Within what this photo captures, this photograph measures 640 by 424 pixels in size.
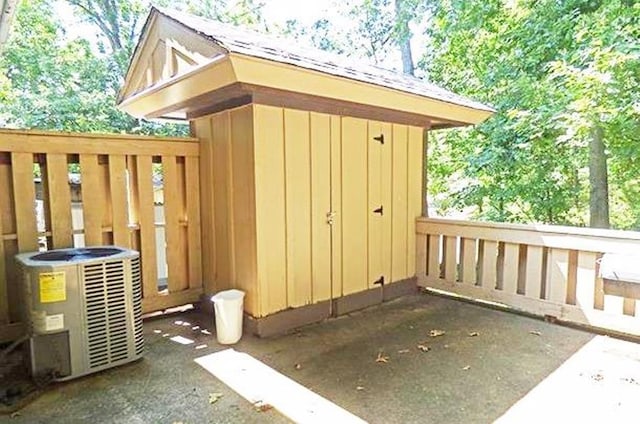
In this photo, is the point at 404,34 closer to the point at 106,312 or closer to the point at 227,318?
the point at 227,318

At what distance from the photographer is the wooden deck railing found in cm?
331

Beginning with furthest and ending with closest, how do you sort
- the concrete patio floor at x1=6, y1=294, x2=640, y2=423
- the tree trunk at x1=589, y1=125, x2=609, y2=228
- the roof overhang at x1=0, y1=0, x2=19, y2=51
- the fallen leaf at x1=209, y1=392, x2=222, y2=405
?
the tree trunk at x1=589, y1=125, x2=609, y2=228 < the fallen leaf at x1=209, y1=392, x2=222, y2=405 < the concrete patio floor at x1=6, y1=294, x2=640, y2=423 < the roof overhang at x1=0, y1=0, x2=19, y2=51

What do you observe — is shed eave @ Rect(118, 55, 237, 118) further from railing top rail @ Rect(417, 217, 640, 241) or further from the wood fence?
railing top rail @ Rect(417, 217, 640, 241)

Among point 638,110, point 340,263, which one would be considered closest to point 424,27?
point 638,110

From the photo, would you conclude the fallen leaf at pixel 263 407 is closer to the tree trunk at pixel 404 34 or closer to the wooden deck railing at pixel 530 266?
the wooden deck railing at pixel 530 266

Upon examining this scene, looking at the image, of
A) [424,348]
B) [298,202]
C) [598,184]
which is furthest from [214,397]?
[598,184]

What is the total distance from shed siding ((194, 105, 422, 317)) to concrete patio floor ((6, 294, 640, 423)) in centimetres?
46

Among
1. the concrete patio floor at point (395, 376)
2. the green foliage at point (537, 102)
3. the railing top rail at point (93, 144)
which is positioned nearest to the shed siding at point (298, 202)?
the railing top rail at point (93, 144)

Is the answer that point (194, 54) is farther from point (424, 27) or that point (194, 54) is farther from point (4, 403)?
point (424, 27)

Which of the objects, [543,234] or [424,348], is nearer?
[424,348]

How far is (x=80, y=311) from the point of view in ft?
8.16

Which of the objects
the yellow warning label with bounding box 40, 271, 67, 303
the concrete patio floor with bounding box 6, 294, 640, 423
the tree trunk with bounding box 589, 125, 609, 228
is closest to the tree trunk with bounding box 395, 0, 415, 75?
the tree trunk with bounding box 589, 125, 609, 228

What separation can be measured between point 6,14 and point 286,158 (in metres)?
1.98

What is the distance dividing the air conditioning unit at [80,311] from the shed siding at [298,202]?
94 cm
